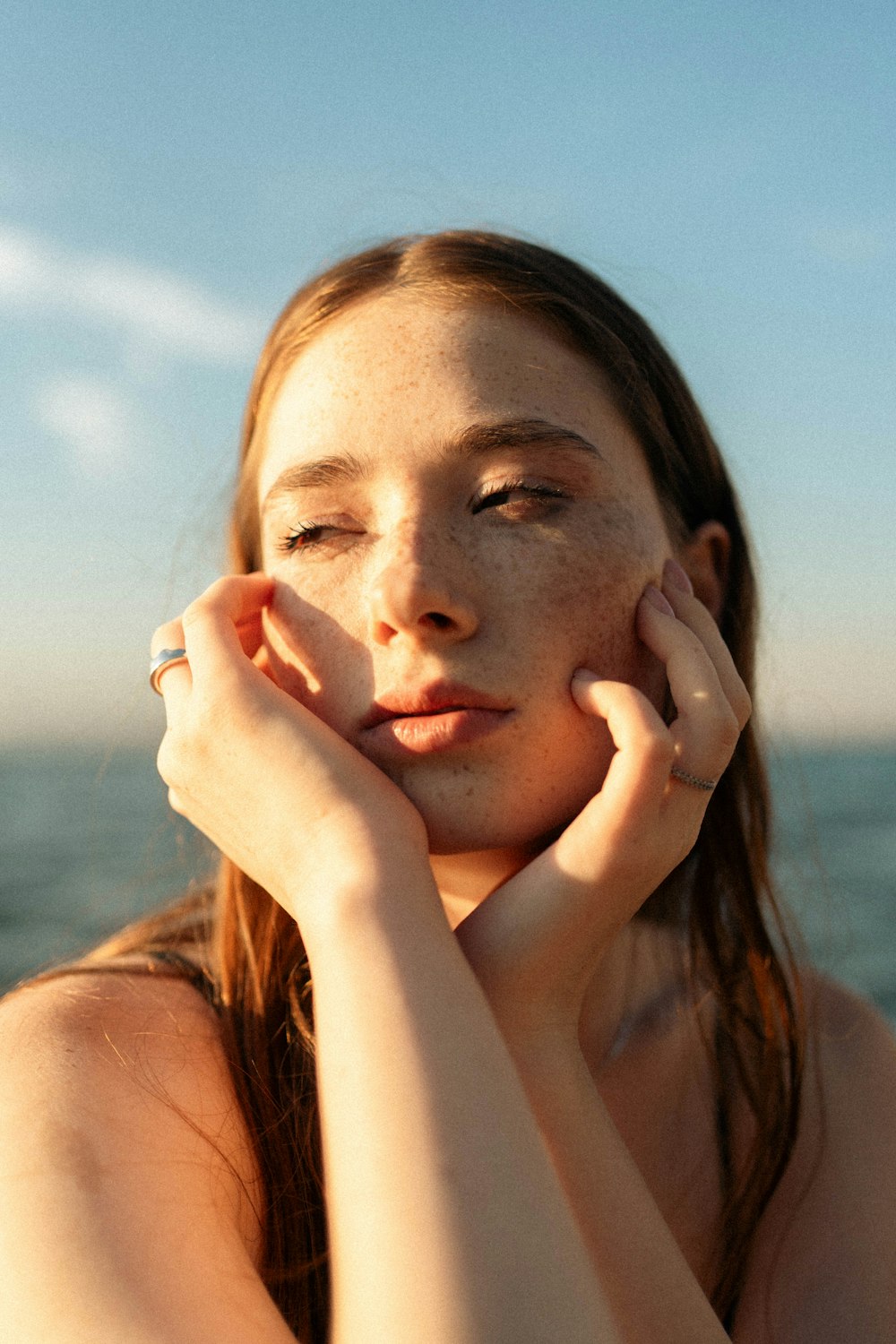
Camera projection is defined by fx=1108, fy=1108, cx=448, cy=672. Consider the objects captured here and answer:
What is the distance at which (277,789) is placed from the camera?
2096mm

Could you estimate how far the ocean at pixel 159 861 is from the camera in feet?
10.5

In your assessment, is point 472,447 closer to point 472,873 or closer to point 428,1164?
point 472,873

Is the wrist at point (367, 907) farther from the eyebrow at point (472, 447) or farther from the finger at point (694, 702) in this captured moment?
the eyebrow at point (472, 447)

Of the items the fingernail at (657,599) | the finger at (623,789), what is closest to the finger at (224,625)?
the finger at (623,789)

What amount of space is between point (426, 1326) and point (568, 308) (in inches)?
84.4

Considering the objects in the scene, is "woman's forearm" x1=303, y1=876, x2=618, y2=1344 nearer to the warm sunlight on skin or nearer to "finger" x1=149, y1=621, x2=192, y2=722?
the warm sunlight on skin

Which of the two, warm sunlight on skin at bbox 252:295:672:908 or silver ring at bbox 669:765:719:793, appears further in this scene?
silver ring at bbox 669:765:719:793

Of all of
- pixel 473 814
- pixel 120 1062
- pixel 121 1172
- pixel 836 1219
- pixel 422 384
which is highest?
pixel 422 384

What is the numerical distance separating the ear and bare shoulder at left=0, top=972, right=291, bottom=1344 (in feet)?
5.52

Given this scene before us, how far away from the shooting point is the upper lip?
2195 mm

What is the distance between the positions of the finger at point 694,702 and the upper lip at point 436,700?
0.43 m

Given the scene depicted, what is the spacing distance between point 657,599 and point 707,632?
0.15 m

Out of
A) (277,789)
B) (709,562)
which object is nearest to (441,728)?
(277,789)

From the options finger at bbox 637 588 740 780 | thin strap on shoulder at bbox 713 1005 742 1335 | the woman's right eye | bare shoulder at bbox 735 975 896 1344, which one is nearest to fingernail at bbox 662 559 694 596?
finger at bbox 637 588 740 780
